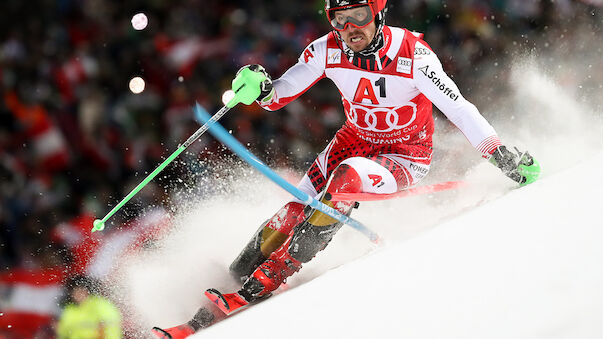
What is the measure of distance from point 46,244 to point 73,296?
45cm

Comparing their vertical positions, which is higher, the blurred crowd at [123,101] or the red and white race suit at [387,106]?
the blurred crowd at [123,101]

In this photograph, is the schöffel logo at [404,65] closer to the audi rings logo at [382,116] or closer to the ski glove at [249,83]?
the audi rings logo at [382,116]

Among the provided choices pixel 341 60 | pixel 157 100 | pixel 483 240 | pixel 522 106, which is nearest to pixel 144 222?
pixel 157 100

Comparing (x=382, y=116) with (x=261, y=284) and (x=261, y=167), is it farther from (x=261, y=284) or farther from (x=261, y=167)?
(x=261, y=284)

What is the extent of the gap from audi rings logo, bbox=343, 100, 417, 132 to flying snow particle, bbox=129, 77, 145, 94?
6.29 ft

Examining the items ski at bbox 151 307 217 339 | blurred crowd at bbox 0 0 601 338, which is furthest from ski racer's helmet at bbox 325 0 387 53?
blurred crowd at bbox 0 0 601 338

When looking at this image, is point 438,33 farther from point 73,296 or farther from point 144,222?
point 73,296

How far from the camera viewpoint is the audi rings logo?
2898 millimetres

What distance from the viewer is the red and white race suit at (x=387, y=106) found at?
2.74 m

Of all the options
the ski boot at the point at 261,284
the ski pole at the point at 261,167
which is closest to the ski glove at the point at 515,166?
the ski pole at the point at 261,167

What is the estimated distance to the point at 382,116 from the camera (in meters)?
2.92

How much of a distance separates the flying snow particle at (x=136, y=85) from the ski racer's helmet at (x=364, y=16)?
2.06 m

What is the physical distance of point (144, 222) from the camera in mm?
4391

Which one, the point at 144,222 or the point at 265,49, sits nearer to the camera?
the point at 144,222
